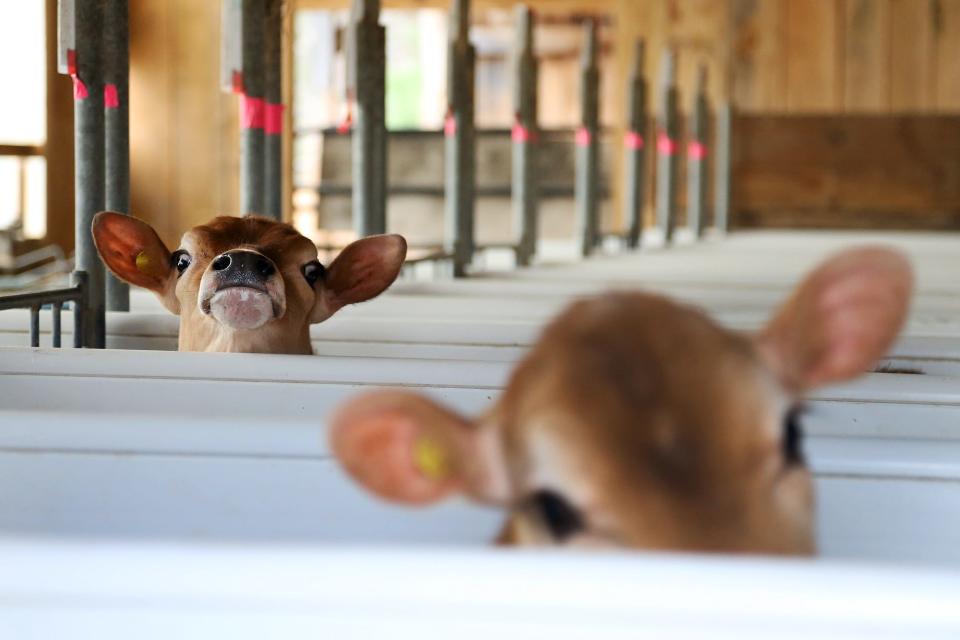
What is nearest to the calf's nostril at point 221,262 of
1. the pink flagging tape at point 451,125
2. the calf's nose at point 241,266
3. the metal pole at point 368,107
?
the calf's nose at point 241,266

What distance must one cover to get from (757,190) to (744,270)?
3.38 m

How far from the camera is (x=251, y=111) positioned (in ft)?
7.93

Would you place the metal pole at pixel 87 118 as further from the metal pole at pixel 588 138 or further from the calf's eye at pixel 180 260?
the metal pole at pixel 588 138

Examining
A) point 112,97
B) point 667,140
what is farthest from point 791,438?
point 667,140

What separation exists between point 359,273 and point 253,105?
809mm

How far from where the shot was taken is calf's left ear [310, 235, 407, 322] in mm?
1678

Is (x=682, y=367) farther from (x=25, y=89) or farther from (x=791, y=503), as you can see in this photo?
(x=25, y=89)

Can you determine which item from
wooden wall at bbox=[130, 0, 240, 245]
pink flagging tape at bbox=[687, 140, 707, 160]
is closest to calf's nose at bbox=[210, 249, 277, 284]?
pink flagging tape at bbox=[687, 140, 707, 160]

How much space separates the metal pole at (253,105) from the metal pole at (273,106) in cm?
6

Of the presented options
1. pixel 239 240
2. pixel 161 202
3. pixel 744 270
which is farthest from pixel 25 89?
pixel 239 240

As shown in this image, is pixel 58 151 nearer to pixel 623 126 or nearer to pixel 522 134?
pixel 623 126

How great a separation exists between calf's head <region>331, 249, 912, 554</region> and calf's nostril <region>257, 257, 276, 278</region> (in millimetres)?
833

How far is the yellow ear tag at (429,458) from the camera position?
2.27ft

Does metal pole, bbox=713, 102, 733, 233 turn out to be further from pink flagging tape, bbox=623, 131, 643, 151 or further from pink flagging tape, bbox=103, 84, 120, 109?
pink flagging tape, bbox=103, 84, 120, 109
